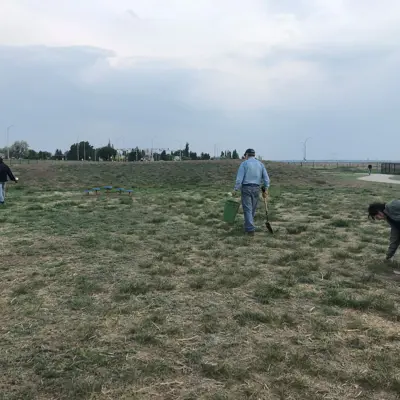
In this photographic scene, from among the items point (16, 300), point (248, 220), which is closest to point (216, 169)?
point (248, 220)

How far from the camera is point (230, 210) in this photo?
937 cm

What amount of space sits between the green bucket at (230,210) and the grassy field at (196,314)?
78 cm

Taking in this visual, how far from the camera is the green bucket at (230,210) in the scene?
9.27 metres

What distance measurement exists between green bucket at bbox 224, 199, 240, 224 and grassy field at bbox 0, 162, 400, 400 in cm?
78

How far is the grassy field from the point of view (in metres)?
2.90

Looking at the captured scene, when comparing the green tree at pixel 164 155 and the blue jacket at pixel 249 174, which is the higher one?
the green tree at pixel 164 155

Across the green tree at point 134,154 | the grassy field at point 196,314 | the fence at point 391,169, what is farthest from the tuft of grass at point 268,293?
the green tree at point 134,154

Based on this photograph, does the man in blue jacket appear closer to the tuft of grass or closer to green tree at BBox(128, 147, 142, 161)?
the tuft of grass

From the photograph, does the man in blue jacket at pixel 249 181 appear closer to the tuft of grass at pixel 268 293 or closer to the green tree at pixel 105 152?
the tuft of grass at pixel 268 293

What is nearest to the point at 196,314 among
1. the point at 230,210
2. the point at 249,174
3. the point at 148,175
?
the point at 249,174

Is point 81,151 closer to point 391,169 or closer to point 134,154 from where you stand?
point 134,154

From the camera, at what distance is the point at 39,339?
11.6 ft

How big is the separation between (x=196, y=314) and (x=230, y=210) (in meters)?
5.39

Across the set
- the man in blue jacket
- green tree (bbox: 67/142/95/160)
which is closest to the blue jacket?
the man in blue jacket
